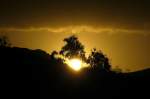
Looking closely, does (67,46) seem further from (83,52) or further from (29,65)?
(29,65)

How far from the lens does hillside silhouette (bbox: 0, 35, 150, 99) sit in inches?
3824

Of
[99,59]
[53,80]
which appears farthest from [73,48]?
[53,80]

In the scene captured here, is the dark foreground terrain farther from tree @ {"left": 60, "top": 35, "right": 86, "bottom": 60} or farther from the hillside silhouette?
tree @ {"left": 60, "top": 35, "right": 86, "bottom": 60}

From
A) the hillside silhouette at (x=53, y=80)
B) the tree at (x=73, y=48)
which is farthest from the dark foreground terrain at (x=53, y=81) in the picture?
the tree at (x=73, y=48)

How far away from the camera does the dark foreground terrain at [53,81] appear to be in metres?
96.9

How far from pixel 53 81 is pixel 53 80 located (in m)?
0.33

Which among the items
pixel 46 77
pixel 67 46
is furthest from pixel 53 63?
pixel 67 46

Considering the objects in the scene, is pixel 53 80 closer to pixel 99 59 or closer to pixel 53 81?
pixel 53 81

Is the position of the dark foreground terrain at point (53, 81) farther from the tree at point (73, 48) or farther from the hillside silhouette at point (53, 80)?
the tree at point (73, 48)

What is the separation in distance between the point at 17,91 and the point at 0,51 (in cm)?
1535

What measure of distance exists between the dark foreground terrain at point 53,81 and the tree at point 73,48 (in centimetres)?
3938

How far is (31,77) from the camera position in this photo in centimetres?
10025

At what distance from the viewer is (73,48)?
158 meters

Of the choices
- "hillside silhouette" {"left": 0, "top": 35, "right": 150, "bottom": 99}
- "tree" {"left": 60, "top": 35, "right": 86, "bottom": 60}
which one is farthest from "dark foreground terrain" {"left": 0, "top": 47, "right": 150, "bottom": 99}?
"tree" {"left": 60, "top": 35, "right": 86, "bottom": 60}
